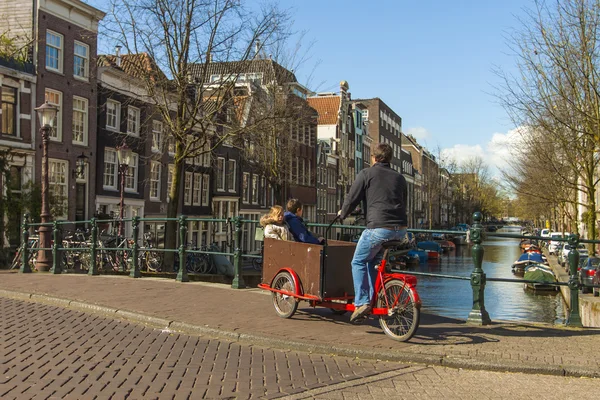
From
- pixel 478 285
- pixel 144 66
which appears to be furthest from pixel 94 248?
pixel 144 66

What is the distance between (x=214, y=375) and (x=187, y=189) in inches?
1229

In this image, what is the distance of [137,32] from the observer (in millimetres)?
20359

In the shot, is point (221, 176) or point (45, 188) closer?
point (45, 188)

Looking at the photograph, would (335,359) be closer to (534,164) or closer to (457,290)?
(534,164)

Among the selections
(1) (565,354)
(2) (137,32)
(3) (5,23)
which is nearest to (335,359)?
(1) (565,354)

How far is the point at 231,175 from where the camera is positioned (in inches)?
1617

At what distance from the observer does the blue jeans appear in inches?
271

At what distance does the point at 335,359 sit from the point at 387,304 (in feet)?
3.10

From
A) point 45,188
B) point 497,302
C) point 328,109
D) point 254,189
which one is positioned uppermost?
point 328,109

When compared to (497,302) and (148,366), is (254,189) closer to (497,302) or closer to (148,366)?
(497,302)

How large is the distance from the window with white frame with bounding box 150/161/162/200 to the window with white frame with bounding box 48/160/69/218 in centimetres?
673

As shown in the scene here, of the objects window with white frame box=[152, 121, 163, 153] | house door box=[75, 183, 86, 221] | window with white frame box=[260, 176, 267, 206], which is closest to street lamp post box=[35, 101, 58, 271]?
→ house door box=[75, 183, 86, 221]

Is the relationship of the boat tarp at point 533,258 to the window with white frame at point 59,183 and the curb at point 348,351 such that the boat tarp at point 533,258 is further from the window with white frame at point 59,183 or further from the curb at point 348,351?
the curb at point 348,351

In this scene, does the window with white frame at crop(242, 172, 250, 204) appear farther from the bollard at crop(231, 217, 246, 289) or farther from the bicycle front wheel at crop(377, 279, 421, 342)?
the bicycle front wheel at crop(377, 279, 421, 342)
